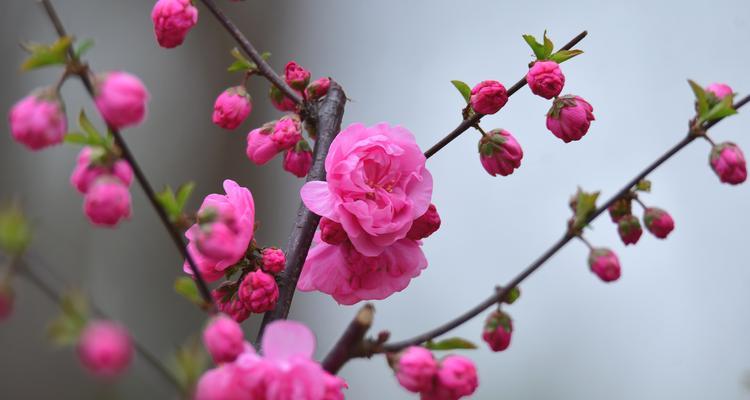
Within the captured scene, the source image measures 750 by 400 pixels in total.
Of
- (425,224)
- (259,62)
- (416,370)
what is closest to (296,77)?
(259,62)

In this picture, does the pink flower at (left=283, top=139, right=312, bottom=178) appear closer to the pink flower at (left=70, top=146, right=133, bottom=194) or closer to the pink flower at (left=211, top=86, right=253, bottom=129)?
the pink flower at (left=211, top=86, right=253, bottom=129)

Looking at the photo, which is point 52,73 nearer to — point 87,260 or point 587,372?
point 87,260

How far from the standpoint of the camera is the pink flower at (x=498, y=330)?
0.45 m

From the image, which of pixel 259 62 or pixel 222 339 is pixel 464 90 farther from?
pixel 222 339

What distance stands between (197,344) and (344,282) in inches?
7.8

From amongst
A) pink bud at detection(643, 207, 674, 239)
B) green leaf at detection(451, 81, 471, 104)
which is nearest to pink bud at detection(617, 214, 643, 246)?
pink bud at detection(643, 207, 674, 239)

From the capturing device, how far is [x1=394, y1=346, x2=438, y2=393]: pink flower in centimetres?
37

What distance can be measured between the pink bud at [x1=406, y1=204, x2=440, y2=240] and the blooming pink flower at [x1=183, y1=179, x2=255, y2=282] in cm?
9

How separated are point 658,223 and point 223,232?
0.27m

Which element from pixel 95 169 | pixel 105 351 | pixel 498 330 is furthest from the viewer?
pixel 498 330

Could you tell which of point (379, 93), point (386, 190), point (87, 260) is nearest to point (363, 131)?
point (386, 190)

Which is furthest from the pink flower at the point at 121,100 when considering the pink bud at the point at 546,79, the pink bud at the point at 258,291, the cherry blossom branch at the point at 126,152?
the pink bud at the point at 546,79

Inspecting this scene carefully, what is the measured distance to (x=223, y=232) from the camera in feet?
1.15

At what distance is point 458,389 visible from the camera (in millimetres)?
377
